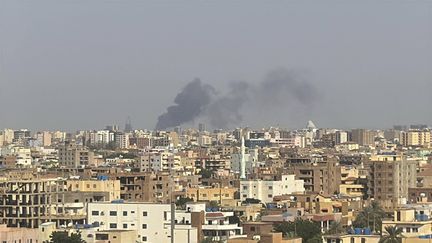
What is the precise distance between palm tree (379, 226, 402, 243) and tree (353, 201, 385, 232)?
2.79 m

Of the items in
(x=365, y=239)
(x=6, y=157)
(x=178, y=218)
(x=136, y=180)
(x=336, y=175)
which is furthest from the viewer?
(x=6, y=157)

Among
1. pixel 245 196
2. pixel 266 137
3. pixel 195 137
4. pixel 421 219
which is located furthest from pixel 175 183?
pixel 195 137

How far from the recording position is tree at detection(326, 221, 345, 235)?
23038mm

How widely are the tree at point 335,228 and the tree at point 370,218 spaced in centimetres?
34

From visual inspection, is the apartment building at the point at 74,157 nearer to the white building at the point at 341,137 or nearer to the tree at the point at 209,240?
the tree at the point at 209,240

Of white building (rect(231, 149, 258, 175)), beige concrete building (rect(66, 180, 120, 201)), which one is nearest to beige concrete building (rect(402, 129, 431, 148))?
white building (rect(231, 149, 258, 175))

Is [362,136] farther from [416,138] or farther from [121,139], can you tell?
[121,139]

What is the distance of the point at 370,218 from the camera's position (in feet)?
84.8

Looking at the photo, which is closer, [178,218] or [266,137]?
[178,218]

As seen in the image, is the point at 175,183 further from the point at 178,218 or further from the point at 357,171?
the point at 178,218

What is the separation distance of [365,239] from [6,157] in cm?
3109

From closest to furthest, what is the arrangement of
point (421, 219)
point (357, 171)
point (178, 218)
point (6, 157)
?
point (421, 219), point (178, 218), point (357, 171), point (6, 157)

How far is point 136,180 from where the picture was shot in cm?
3294

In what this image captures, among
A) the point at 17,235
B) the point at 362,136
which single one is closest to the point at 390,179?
the point at 17,235
